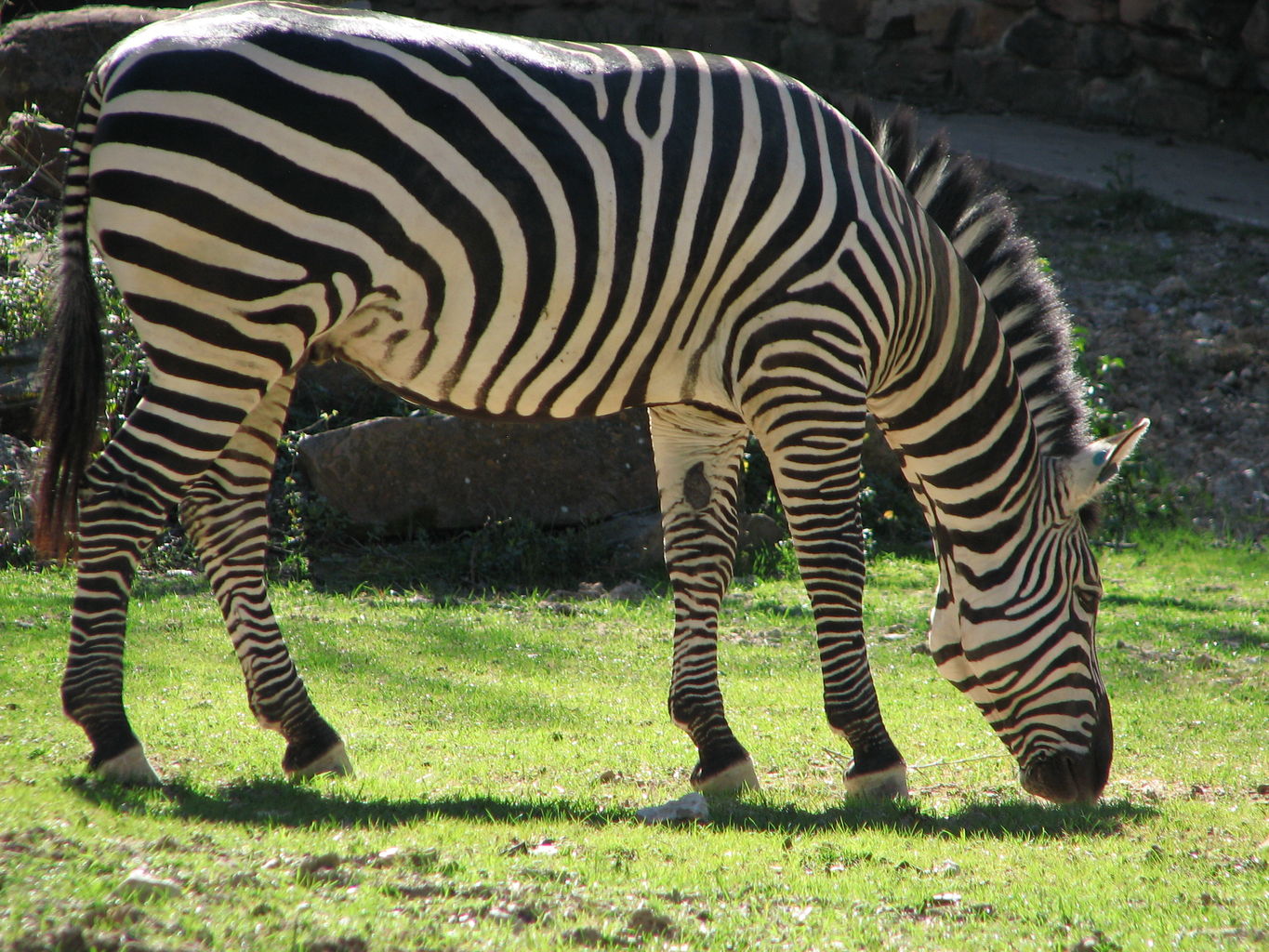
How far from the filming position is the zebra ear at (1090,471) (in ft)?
16.6

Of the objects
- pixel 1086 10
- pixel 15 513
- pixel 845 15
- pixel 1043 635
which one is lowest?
pixel 15 513

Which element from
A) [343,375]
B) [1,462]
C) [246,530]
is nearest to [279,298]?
[246,530]

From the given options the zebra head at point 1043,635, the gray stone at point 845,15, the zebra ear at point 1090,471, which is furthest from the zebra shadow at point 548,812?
the gray stone at point 845,15

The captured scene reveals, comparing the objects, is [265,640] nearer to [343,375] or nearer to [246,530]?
[246,530]

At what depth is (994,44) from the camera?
653 inches

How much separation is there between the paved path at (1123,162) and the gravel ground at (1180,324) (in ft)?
0.88

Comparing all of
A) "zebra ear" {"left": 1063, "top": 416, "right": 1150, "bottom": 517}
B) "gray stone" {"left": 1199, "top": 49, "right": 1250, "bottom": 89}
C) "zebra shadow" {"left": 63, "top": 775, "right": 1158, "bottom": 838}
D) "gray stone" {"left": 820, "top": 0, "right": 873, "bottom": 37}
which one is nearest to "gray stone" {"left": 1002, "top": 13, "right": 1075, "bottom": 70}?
"gray stone" {"left": 1199, "top": 49, "right": 1250, "bottom": 89}

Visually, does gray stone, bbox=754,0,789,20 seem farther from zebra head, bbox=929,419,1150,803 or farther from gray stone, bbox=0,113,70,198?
zebra head, bbox=929,419,1150,803

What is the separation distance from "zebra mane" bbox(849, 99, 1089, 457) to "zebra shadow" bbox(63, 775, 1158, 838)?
1711mm

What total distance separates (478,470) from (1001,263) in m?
4.44

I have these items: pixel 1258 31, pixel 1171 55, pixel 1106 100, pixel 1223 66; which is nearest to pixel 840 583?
pixel 1258 31

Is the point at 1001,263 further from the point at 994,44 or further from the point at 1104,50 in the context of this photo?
the point at 994,44

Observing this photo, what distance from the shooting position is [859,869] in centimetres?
375

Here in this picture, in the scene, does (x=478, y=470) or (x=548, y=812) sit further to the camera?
(x=478, y=470)
